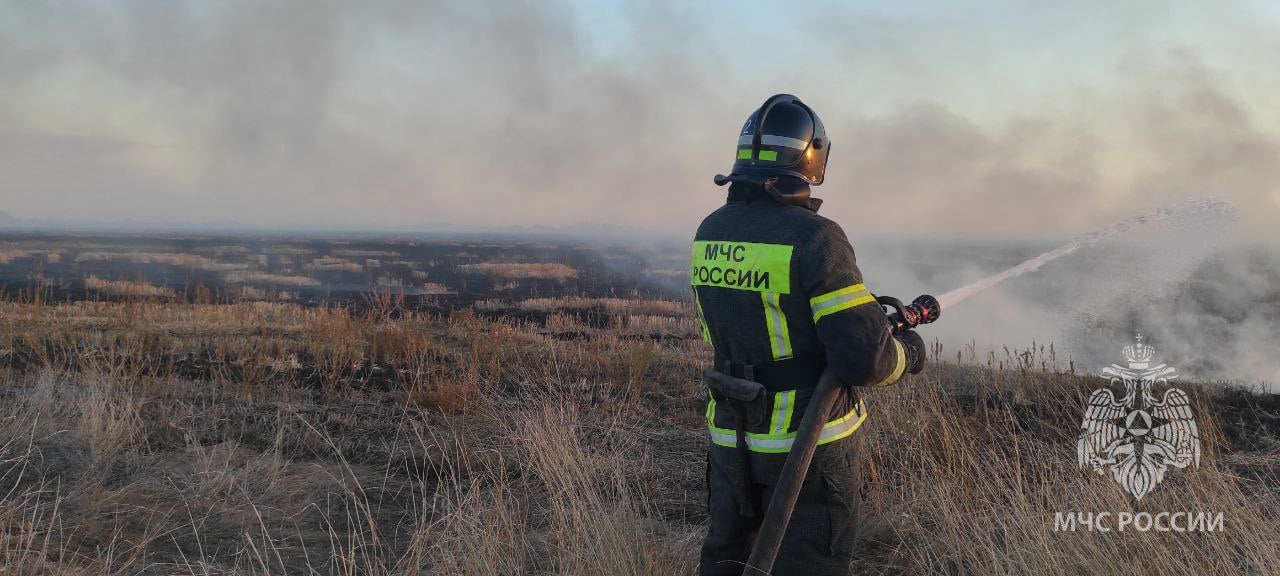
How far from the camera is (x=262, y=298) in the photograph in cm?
1952

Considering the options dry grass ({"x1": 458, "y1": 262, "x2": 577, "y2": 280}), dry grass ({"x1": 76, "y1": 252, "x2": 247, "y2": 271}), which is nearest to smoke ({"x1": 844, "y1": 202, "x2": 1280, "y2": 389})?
dry grass ({"x1": 458, "y1": 262, "x2": 577, "y2": 280})

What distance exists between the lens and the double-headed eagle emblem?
14.3 feet

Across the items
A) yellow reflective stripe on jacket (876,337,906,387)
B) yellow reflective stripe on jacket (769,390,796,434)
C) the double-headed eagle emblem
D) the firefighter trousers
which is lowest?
the double-headed eagle emblem

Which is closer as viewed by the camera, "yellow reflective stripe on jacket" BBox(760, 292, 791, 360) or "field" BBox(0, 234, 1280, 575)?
"yellow reflective stripe on jacket" BBox(760, 292, 791, 360)

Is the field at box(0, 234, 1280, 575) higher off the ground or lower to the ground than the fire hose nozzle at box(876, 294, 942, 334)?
lower

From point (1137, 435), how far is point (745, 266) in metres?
4.77

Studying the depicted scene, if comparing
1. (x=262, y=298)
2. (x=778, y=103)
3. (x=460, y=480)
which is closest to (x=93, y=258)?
(x=262, y=298)

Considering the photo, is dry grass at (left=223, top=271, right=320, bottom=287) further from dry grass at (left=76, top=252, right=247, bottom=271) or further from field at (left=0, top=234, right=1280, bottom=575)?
field at (left=0, top=234, right=1280, bottom=575)

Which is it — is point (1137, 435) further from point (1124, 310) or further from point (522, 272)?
point (522, 272)

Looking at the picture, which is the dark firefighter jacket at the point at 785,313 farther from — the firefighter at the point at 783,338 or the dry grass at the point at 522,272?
the dry grass at the point at 522,272

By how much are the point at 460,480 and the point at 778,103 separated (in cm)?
350

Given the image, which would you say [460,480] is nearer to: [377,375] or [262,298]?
[377,375]

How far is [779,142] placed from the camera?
7.83 ft

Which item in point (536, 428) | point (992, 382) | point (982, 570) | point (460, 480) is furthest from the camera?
point (992, 382)
